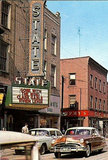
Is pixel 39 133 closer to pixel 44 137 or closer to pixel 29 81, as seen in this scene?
pixel 44 137

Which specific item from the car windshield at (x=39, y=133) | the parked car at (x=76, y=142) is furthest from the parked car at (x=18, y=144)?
the car windshield at (x=39, y=133)

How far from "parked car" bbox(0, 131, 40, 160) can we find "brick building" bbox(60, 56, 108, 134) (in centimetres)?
3406

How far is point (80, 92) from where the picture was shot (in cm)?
4212

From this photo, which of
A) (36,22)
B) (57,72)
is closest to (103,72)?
(57,72)

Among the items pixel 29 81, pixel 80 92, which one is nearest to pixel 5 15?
pixel 29 81

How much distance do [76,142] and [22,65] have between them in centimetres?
1236

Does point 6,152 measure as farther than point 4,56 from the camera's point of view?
No

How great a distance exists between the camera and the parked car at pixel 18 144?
5.38 m

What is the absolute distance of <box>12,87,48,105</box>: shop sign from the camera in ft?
75.7

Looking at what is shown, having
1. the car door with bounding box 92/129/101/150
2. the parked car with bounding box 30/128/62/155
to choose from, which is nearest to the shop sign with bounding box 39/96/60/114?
the parked car with bounding box 30/128/62/155

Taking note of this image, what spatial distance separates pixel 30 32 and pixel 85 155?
42.2 feet

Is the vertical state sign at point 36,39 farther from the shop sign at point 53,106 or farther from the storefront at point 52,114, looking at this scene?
the shop sign at point 53,106

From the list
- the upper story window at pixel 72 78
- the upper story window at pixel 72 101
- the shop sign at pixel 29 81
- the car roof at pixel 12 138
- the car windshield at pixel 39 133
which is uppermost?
the upper story window at pixel 72 78

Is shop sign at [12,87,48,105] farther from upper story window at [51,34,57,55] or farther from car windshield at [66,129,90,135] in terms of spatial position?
upper story window at [51,34,57,55]
